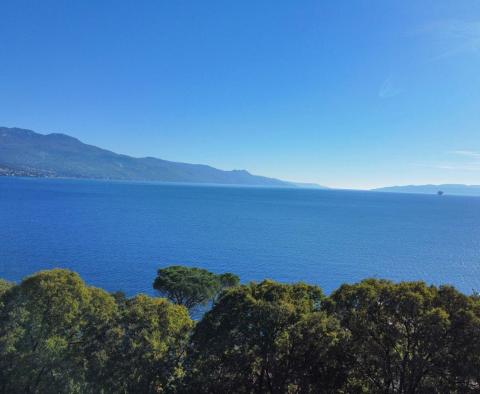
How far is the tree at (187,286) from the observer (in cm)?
3616

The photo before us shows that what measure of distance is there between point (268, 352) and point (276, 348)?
1.46 ft

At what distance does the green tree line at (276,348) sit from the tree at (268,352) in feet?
0.15

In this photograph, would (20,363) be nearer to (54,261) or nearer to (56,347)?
(56,347)

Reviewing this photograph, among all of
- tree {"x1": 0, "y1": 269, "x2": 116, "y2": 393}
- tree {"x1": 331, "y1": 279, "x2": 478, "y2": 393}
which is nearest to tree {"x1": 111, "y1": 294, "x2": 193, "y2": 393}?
tree {"x1": 0, "y1": 269, "x2": 116, "y2": 393}

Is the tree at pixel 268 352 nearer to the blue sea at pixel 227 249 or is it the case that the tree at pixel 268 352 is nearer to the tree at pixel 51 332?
the tree at pixel 51 332

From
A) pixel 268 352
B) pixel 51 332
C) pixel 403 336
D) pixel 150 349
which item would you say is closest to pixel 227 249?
pixel 51 332

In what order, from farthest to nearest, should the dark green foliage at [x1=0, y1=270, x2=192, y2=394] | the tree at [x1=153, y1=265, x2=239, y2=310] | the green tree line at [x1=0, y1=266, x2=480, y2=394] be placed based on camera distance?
the tree at [x1=153, y1=265, x2=239, y2=310], the dark green foliage at [x1=0, y1=270, x2=192, y2=394], the green tree line at [x1=0, y1=266, x2=480, y2=394]

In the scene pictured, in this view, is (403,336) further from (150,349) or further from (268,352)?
(150,349)

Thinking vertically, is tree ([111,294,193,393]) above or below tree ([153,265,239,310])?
above

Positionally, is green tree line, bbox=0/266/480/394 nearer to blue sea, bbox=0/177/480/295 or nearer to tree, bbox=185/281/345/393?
tree, bbox=185/281/345/393

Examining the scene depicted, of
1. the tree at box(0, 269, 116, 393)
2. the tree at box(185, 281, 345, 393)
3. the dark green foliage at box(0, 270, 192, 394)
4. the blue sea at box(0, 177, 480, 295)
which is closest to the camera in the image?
the tree at box(185, 281, 345, 393)

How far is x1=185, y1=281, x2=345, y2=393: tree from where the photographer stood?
15.0 m

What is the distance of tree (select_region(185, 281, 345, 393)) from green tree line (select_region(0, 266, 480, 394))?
0.15ft

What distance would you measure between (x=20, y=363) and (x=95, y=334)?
357 centimetres
